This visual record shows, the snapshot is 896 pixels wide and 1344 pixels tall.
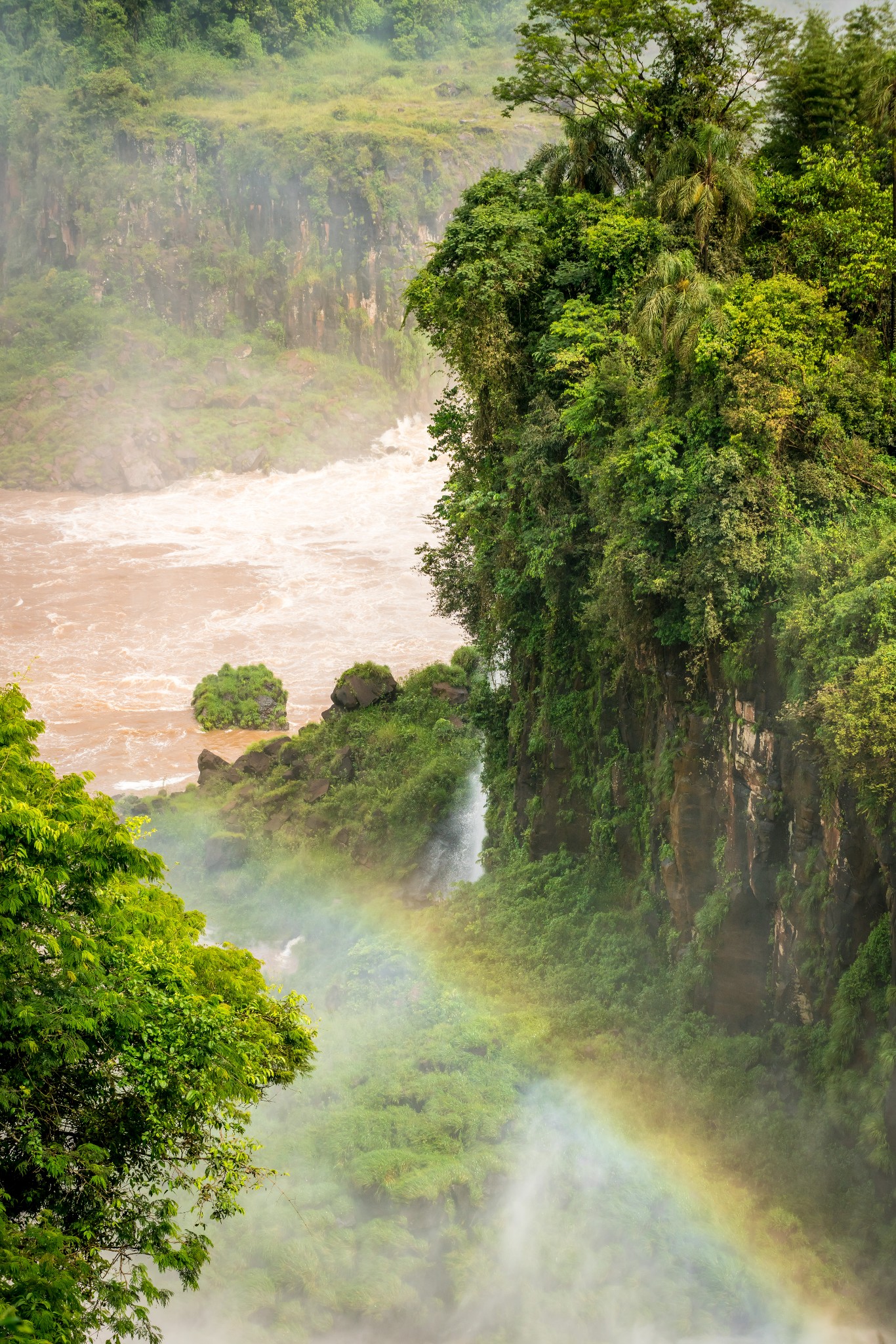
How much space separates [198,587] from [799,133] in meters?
35.0

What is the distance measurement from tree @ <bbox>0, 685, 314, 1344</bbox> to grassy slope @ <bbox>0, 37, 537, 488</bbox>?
59.5m

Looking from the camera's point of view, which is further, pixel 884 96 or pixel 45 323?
pixel 45 323

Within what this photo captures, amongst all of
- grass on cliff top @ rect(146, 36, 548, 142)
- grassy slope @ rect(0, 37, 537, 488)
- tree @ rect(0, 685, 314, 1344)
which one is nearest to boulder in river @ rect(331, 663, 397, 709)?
tree @ rect(0, 685, 314, 1344)

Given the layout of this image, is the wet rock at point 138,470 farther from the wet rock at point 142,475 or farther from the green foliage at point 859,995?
the green foliage at point 859,995

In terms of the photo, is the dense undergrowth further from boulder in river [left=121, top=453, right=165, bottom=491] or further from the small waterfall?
boulder in river [left=121, top=453, right=165, bottom=491]

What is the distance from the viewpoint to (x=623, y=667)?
1709cm

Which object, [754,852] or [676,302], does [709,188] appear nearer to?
[676,302]

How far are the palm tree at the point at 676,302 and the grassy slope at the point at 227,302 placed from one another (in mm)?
52541

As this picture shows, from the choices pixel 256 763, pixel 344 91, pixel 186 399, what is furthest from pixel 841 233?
pixel 344 91

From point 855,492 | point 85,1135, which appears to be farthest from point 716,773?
point 85,1135

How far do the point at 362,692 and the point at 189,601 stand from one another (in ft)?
67.8

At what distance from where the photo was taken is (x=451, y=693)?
93.8 ft

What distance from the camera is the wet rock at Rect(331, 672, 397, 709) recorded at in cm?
2894

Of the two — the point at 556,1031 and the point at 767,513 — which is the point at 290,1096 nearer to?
the point at 556,1031
